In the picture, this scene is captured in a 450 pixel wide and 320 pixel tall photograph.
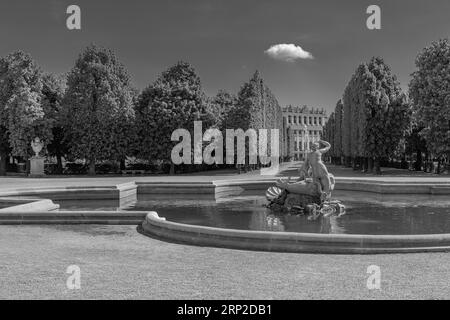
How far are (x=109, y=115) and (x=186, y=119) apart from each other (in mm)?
7908

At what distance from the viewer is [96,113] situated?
4838 centimetres

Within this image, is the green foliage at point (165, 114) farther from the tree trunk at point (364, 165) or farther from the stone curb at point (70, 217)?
the stone curb at point (70, 217)

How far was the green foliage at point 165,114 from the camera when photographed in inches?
1884

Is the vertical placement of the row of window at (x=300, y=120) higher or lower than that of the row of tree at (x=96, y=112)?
higher

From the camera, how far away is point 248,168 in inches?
2206

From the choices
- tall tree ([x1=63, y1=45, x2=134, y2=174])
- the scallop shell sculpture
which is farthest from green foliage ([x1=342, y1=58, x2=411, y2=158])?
the scallop shell sculpture

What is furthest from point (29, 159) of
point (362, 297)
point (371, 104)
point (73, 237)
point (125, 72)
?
point (362, 297)

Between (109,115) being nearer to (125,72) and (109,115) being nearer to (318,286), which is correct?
(125,72)

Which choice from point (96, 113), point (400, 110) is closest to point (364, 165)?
point (400, 110)

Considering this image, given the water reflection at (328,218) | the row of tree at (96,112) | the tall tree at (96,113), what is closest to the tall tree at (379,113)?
the row of tree at (96,112)

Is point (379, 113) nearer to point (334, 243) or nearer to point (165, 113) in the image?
point (165, 113)

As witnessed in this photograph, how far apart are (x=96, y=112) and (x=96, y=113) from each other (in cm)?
10

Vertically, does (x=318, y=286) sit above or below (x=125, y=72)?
below

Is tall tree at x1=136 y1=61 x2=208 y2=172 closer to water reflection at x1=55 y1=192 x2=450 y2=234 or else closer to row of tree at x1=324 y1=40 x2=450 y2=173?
row of tree at x1=324 y1=40 x2=450 y2=173
